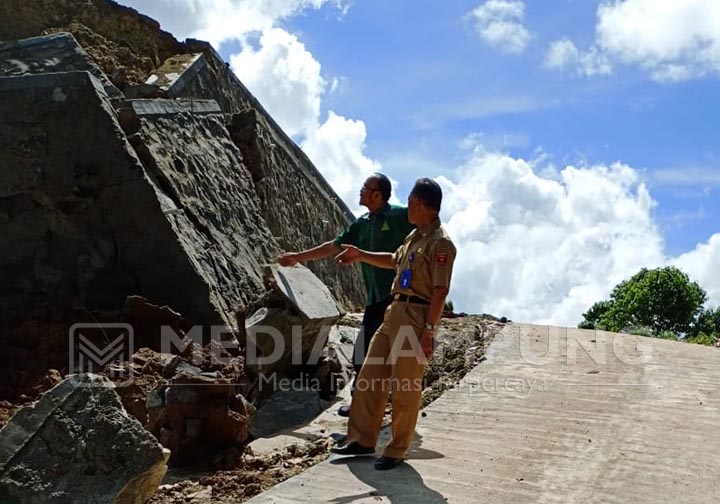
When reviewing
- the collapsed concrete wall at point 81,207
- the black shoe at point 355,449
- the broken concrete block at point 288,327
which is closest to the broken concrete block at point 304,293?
the broken concrete block at point 288,327

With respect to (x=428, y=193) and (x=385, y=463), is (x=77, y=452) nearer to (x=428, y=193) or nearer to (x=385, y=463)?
(x=385, y=463)

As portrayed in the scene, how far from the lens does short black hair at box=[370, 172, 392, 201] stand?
5.89 metres

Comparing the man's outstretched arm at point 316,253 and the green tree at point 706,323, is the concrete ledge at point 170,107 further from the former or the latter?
the green tree at point 706,323

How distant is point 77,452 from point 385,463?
6.03 ft

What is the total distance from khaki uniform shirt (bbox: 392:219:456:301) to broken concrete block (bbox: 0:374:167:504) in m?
1.77

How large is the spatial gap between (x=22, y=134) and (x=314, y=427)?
3681 millimetres

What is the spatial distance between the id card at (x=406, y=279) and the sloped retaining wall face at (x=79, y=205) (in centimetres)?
277

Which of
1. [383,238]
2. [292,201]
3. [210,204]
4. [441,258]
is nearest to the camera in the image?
[441,258]

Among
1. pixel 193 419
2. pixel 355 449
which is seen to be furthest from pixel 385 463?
pixel 193 419

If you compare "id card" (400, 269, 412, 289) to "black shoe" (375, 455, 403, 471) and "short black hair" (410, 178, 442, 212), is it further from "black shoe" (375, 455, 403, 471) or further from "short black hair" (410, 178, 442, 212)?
"black shoe" (375, 455, 403, 471)

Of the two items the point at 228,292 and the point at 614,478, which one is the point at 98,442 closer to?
the point at 614,478

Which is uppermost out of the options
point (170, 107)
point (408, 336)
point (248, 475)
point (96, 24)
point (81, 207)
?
point (96, 24)

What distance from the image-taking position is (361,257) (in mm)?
5121

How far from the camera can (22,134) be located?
7.08 m
